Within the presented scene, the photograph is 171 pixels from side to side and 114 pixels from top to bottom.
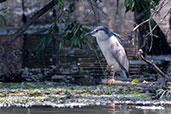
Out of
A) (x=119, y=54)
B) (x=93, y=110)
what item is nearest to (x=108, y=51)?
(x=119, y=54)

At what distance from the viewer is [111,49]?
8.89 m

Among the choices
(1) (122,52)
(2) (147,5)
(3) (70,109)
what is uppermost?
(2) (147,5)

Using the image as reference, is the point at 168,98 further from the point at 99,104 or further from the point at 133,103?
the point at 99,104

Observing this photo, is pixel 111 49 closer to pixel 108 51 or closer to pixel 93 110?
pixel 108 51

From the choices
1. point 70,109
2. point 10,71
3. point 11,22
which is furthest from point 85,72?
point 11,22

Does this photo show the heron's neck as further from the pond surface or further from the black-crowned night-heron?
the pond surface

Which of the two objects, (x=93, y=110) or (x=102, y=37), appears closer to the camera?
(x=93, y=110)

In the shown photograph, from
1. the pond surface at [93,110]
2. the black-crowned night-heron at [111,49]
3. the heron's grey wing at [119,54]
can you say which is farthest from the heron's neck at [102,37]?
the pond surface at [93,110]

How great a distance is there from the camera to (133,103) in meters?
7.29

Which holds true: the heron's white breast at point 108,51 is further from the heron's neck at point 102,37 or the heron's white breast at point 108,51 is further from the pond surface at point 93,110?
the pond surface at point 93,110

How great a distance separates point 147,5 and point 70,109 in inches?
149

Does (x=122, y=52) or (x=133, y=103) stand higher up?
(x=122, y=52)

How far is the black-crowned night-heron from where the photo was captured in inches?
347

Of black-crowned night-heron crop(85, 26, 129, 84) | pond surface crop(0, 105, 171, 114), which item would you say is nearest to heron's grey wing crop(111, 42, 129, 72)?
black-crowned night-heron crop(85, 26, 129, 84)
